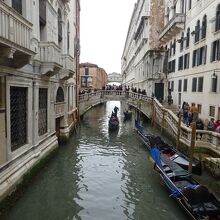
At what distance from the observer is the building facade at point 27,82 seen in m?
5.63

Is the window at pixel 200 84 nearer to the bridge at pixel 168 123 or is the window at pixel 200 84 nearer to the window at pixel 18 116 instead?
the bridge at pixel 168 123

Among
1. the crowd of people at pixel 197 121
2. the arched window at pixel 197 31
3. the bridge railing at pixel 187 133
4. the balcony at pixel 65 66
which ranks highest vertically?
the arched window at pixel 197 31

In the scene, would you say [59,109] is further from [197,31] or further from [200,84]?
[197,31]

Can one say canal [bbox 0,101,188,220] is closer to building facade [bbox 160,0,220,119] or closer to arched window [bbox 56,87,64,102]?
arched window [bbox 56,87,64,102]

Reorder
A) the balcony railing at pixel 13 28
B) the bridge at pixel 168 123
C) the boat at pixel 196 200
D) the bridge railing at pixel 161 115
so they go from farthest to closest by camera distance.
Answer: the bridge railing at pixel 161 115
the bridge at pixel 168 123
the boat at pixel 196 200
the balcony railing at pixel 13 28

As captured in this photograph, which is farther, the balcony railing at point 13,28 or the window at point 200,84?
the window at point 200,84

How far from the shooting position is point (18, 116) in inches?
279

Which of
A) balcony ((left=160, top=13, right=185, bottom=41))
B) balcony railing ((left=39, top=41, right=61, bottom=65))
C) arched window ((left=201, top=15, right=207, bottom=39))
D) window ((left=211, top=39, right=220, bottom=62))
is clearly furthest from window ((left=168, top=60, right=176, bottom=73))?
balcony railing ((left=39, top=41, right=61, bottom=65))

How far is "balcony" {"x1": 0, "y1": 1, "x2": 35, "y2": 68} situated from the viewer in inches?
194

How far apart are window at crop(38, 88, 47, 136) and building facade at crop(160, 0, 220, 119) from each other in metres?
8.13

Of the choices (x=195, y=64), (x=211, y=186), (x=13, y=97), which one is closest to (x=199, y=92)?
(x=195, y=64)

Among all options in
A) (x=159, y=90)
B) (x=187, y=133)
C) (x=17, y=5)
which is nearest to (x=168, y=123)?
(x=187, y=133)

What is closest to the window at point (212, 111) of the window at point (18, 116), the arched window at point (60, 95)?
the arched window at point (60, 95)

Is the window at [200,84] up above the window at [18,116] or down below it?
above
